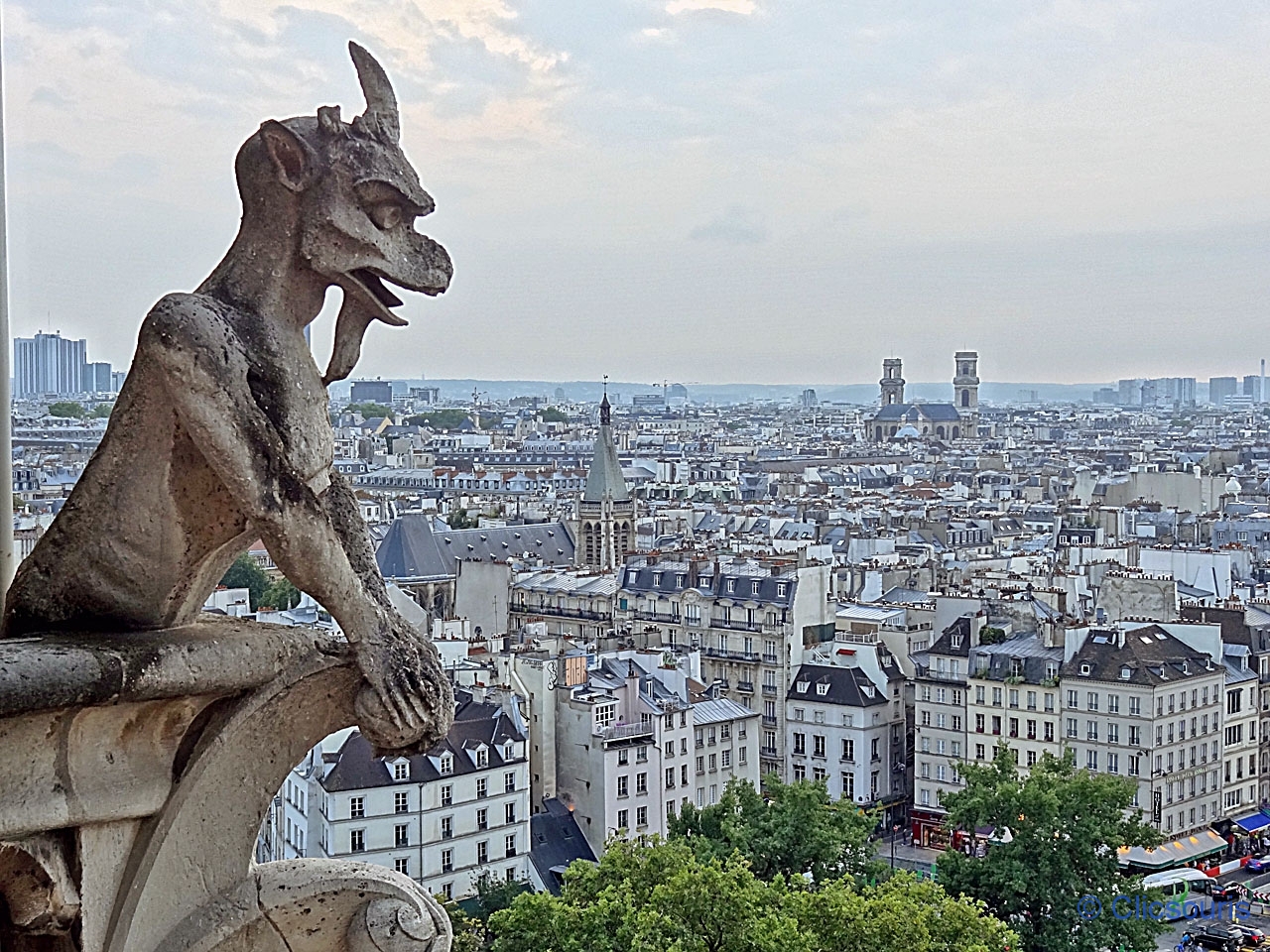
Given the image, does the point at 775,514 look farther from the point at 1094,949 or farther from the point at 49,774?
the point at 49,774

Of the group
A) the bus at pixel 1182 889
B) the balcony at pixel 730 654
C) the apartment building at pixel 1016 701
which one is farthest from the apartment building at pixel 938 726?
the bus at pixel 1182 889

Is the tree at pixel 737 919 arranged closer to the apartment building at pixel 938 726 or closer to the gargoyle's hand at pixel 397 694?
the gargoyle's hand at pixel 397 694

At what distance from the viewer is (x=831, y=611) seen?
152 feet

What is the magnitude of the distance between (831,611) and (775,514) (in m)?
40.4

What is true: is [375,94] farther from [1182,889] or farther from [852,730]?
[852,730]

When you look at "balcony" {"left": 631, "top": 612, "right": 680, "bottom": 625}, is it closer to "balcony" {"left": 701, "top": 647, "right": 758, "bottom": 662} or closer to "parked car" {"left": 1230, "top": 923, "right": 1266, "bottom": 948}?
"balcony" {"left": 701, "top": 647, "right": 758, "bottom": 662}

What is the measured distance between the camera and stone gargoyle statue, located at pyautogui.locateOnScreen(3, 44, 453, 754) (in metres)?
4.08

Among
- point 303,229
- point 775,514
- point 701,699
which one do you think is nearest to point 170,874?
point 303,229

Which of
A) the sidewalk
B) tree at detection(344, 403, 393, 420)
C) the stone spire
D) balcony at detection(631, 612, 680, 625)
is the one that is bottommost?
the sidewalk

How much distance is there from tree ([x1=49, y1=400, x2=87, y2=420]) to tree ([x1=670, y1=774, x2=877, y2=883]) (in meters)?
37.0

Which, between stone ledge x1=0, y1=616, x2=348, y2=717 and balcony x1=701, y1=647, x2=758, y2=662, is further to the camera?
balcony x1=701, y1=647, x2=758, y2=662

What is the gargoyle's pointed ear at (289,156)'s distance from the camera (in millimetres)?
4289

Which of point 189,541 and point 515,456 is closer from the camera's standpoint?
point 189,541

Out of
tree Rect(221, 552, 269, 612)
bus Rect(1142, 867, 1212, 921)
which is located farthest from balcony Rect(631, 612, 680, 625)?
bus Rect(1142, 867, 1212, 921)
